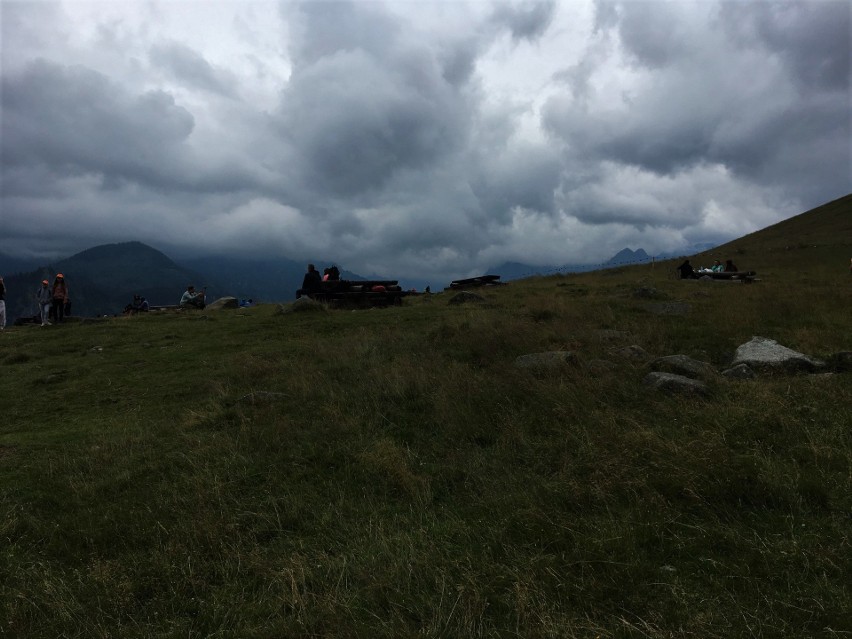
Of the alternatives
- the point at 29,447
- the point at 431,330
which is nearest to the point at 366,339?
the point at 431,330

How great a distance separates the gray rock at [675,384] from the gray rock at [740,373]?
2.99 feet

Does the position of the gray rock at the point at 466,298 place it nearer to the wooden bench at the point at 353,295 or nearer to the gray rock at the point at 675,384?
the wooden bench at the point at 353,295

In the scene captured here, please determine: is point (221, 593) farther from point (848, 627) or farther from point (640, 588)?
point (848, 627)

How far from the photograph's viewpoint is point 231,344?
15156mm

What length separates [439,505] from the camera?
501cm

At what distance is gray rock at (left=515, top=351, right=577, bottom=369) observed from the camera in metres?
8.69

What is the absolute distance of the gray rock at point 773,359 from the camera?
7887 mm

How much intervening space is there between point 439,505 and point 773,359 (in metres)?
6.65

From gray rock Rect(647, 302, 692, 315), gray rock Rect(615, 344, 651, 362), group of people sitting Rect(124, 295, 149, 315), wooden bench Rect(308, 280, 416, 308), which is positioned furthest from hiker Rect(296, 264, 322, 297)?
gray rock Rect(615, 344, 651, 362)

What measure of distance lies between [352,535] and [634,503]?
8.69 feet

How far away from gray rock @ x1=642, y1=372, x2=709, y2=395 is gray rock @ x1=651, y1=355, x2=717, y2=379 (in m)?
0.33

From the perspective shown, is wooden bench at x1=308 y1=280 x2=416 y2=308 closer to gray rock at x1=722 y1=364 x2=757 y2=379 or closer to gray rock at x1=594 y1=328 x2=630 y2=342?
gray rock at x1=594 y1=328 x2=630 y2=342

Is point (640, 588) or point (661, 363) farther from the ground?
point (661, 363)

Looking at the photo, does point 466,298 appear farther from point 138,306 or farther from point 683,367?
point 138,306
